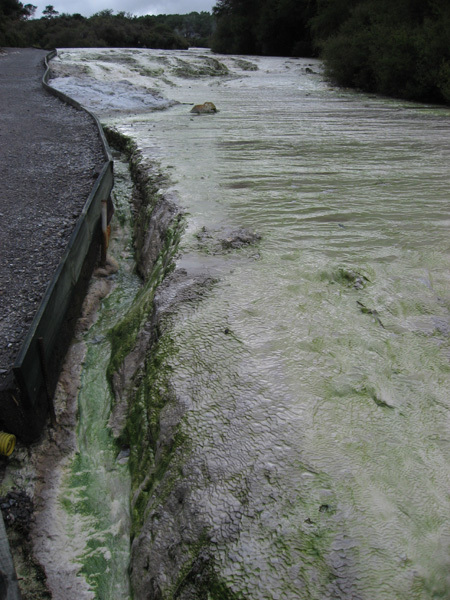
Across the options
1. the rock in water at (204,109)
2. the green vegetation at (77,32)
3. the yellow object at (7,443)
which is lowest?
the yellow object at (7,443)

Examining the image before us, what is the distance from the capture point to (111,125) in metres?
7.90

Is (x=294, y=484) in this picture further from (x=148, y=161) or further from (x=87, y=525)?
(x=148, y=161)

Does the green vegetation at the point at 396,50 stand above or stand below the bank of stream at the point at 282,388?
above

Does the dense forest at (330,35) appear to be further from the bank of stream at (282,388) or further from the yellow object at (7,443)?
the yellow object at (7,443)

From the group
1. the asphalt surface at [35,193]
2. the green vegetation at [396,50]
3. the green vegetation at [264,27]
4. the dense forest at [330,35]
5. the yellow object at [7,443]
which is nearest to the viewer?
the yellow object at [7,443]

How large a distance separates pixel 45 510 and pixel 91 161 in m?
4.49

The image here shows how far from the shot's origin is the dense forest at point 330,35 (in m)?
10.3

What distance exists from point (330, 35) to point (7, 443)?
1858 cm

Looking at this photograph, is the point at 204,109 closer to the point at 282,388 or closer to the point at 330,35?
the point at 282,388

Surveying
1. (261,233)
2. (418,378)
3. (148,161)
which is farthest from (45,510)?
(148,161)

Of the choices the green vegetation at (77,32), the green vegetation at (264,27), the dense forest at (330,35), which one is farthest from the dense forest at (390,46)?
the green vegetation at (77,32)

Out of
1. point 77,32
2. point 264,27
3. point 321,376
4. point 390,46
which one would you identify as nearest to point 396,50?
point 390,46

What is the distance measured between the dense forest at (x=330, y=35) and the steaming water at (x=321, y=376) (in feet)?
20.6

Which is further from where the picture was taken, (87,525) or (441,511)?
(87,525)
